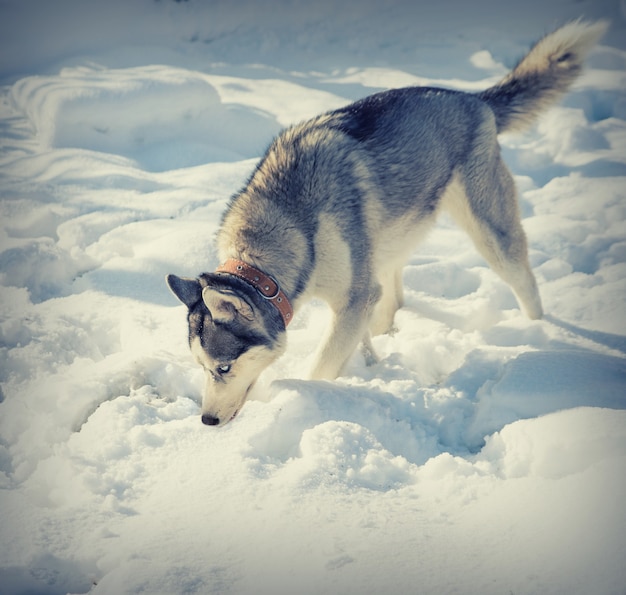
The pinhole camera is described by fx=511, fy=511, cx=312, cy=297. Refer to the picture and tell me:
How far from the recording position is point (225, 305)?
238 centimetres

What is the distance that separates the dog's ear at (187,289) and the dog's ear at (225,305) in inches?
5.3

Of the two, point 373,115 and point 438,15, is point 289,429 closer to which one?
point 373,115

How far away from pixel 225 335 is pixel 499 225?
2142 millimetres

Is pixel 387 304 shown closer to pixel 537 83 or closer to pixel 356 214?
pixel 356 214

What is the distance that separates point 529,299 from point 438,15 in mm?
9230

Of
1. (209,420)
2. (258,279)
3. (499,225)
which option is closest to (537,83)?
(499,225)

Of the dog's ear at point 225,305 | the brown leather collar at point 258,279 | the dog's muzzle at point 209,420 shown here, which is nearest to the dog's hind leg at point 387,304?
the brown leather collar at point 258,279

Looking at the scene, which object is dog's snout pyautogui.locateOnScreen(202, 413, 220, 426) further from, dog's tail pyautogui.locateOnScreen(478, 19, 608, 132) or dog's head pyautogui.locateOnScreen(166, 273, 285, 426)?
dog's tail pyautogui.locateOnScreen(478, 19, 608, 132)

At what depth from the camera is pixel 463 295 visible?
4.26 m

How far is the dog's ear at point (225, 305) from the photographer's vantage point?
227 centimetres

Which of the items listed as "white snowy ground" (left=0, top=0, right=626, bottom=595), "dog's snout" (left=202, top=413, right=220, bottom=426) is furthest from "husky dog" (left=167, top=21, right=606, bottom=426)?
"white snowy ground" (left=0, top=0, right=626, bottom=595)

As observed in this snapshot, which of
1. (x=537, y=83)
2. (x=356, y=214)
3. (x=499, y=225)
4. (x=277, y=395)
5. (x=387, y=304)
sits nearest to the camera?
(x=277, y=395)

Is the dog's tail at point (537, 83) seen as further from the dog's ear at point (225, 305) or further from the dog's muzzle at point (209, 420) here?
the dog's muzzle at point (209, 420)

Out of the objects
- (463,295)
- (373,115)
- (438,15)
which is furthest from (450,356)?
(438,15)
